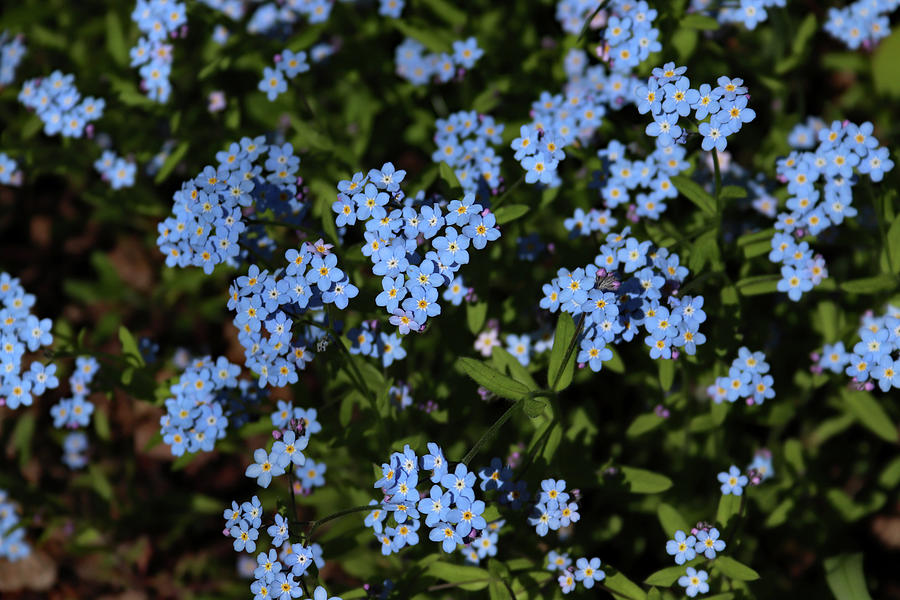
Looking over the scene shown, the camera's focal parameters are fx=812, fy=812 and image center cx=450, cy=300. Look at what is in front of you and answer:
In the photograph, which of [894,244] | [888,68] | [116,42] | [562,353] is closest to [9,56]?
[116,42]

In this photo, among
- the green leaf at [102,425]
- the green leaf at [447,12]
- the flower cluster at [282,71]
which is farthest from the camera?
the green leaf at [447,12]

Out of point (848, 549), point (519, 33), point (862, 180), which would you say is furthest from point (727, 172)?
point (848, 549)

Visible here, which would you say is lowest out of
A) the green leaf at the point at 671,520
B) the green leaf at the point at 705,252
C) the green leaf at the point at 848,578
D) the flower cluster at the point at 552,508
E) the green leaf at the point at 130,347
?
the green leaf at the point at 848,578

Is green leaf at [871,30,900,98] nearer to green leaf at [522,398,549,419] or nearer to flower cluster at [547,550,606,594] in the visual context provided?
green leaf at [522,398,549,419]

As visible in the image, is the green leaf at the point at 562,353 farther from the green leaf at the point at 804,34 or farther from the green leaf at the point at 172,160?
the green leaf at the point at 804,34

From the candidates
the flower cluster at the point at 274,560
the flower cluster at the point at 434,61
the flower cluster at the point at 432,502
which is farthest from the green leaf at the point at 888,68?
the flower cluster at the point at 274,560

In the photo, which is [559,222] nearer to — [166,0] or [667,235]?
[667,235]
